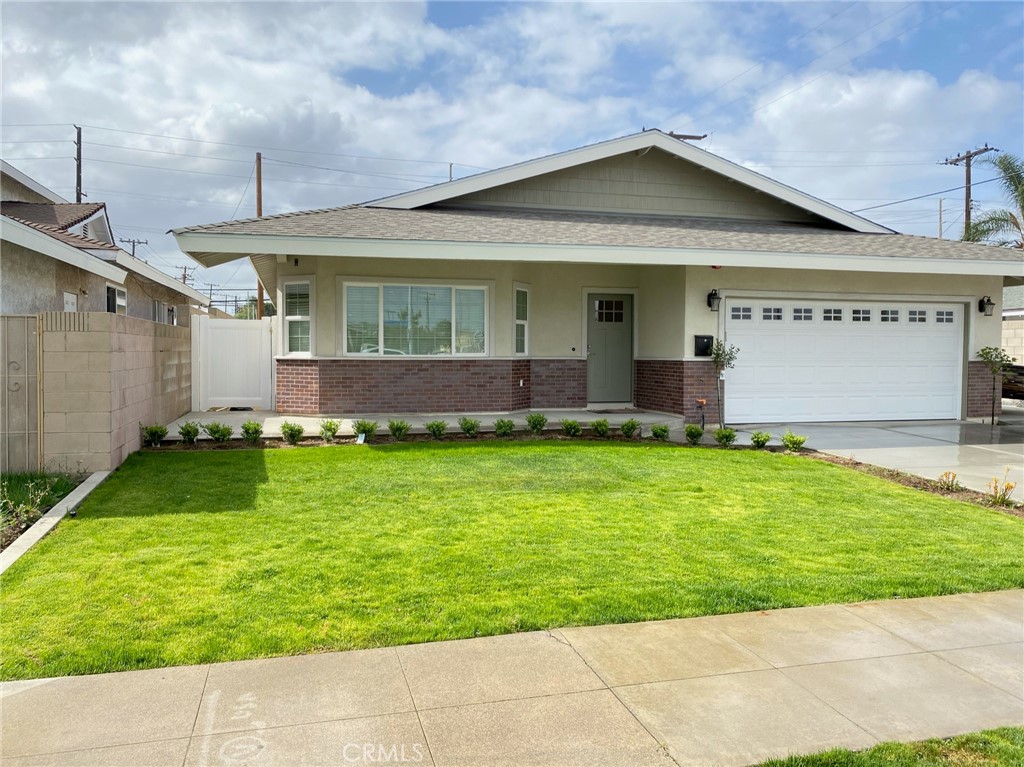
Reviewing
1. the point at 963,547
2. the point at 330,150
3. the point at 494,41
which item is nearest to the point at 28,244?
the point at 494,41

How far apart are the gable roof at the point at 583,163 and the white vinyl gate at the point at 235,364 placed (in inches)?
155

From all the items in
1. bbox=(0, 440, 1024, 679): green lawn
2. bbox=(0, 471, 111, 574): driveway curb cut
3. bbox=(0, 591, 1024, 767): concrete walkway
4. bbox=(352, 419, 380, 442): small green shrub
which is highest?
bbox=(352, 419, 380, 442): small green shrub

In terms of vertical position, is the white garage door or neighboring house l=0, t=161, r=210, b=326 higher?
neighboring house l=0, t=161, r=210, b=326

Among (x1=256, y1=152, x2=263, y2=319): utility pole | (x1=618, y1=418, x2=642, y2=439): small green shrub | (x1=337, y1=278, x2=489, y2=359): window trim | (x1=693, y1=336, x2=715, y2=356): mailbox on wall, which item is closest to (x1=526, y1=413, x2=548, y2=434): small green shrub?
(x1=618, y1=418, x2=642, y2=439): small green shrub

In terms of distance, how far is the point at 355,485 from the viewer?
7801mm

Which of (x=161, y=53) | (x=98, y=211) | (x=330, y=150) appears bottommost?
(x=98, y=211)

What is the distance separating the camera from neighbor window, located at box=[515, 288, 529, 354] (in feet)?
45.8

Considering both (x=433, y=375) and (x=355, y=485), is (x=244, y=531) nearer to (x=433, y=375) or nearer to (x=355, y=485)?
(x=355, y=485)

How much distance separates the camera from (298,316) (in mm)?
12992

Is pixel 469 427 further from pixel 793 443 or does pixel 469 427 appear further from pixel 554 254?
pixel 793 443

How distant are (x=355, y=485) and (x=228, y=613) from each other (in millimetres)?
3590

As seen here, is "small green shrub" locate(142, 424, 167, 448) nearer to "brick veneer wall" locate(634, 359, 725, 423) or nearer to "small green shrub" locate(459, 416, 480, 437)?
"small green shrub" locate(459, 416, 480, 437)

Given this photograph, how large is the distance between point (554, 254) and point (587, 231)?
1.66 metres

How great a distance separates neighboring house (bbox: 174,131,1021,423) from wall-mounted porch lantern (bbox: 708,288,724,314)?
1.4 inches
